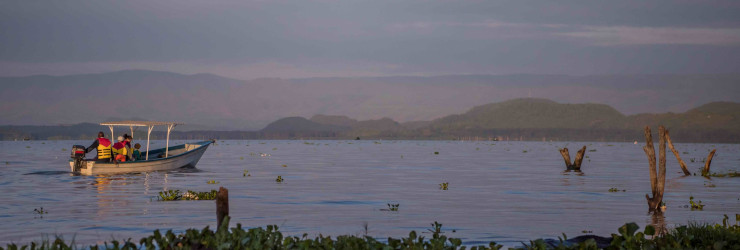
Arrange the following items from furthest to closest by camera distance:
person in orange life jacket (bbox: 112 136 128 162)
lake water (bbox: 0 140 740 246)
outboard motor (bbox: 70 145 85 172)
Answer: outboard motor (bbox: 70 145 85 172), person in orange life jacket (bbox: 112 136 128 162), lake water (bbox: 0 140 740 246)

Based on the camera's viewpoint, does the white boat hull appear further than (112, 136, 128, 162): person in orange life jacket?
No

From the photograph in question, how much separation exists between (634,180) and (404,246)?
37915 millimetres

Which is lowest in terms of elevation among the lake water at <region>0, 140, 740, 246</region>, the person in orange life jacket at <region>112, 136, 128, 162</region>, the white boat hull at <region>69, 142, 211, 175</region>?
the lake water at <region>0, 140, 740, 246</region>

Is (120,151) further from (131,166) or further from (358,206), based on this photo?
(358,206)

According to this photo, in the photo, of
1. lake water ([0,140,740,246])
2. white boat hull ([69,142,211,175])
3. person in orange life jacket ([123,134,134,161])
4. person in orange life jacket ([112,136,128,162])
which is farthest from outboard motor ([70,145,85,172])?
person in orange life jacket ([123,134,134,161])

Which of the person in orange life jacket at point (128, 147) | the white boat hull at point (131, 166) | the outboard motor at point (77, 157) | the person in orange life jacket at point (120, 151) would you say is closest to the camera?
the white boat hull at point (131, 166)

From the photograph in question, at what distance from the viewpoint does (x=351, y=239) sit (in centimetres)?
1476

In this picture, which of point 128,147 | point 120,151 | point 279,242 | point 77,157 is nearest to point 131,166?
point 120,151

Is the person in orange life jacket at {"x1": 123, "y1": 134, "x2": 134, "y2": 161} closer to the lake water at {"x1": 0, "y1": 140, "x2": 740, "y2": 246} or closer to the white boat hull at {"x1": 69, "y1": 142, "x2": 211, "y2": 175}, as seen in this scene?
the white boat hull at {"x1": 69, "y1": 142, "x2": 211, "y2": 175}

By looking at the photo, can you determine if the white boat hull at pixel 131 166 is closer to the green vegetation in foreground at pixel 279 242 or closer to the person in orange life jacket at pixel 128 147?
the person in orange life jacket at pixel 128 147

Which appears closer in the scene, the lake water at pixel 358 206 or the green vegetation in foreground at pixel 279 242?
the green vegetation in foreground at pixel 279 242

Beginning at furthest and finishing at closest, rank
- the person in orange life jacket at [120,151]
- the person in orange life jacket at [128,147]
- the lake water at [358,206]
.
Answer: the person in orange life jacket at [128,147] < the person in orange life jacket at [120,151] < the lake water at [358,206]

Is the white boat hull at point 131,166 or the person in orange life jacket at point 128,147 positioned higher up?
the person in orange life jacket at point 128,147

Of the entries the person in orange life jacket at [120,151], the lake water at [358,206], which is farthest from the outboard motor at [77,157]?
the person in orange life jacket at [120,151]
